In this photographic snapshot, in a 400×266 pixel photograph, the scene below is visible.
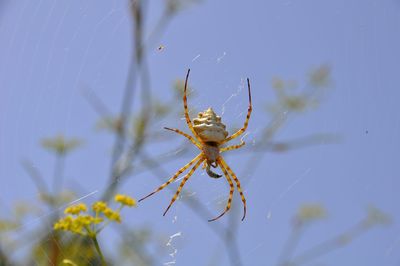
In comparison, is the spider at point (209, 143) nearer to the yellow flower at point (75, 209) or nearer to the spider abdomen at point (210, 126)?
the spider abdomen at point (210, 126)

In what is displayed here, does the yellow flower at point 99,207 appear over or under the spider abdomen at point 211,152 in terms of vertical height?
under

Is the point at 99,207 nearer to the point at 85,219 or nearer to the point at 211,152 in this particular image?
the point at 85,219

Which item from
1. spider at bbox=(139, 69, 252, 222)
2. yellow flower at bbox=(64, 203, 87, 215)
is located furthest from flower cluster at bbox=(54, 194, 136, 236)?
spider at bbox=(139, 69, 252, 222)

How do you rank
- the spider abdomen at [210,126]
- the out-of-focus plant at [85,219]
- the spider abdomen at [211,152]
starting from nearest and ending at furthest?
the out-of-focus plant at [85,219], the spider abdomen at [210,126], the spider abdomen at [211,152]

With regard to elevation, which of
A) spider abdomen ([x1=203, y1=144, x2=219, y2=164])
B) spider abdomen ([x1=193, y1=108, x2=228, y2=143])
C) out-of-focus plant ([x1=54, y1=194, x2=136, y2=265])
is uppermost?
spider abdomen ([x1=203, y1=144, x2=219, y2=164])

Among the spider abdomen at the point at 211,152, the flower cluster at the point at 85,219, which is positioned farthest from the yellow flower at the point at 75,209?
the spider abdomen at the point at 211,152

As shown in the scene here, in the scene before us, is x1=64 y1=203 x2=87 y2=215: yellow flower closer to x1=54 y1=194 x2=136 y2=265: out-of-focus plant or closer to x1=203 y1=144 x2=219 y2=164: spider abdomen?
x1=54 y1=194 x2=136 y2=265: out-of-focus plant

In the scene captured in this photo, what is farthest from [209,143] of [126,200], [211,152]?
[126,200]

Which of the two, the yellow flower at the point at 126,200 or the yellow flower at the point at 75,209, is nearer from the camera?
the yellow flower at the point at 75,209
